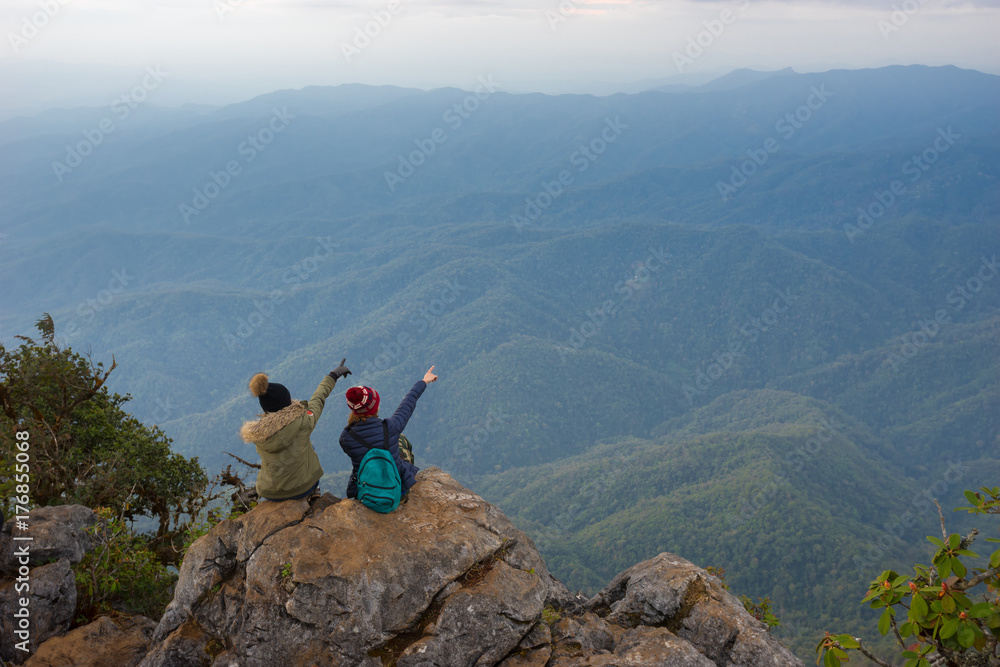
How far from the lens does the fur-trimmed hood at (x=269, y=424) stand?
1113 centimetres

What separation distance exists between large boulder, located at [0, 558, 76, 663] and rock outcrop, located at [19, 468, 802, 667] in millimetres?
582

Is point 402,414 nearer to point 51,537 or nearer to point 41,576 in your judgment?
point 41,576

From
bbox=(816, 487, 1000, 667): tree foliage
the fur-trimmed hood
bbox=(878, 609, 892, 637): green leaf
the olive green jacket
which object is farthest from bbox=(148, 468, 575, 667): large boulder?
bbox=(878, 609, 892, 637): green leaf

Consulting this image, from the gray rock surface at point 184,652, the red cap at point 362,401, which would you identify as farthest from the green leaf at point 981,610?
the gray rock surface at point 184,652

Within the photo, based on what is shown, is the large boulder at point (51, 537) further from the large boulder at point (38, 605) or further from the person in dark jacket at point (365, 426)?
the person in dark jacket at point (365, 426)

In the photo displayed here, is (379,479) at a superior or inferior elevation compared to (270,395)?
inferior

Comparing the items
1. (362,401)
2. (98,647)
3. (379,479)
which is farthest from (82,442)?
(362,401)

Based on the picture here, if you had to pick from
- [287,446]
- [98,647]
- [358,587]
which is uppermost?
[287,446]

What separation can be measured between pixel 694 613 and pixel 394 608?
24.2 ft

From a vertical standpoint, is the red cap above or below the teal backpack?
above

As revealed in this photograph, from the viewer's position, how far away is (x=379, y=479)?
11.9 metres

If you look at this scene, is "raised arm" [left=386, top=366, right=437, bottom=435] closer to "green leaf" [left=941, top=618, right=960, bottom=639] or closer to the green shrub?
"green leaf" [left=941, top=618, right=960, bottom=639]

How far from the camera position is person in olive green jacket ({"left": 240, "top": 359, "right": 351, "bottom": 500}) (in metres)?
11.3

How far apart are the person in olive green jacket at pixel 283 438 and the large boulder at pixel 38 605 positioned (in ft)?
19.1
